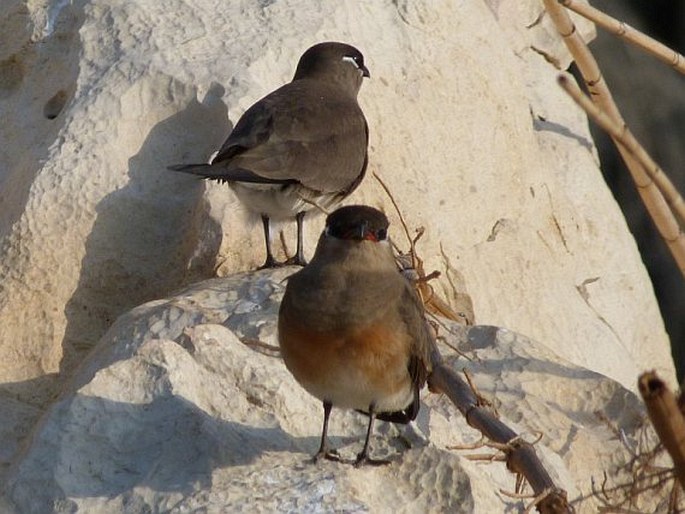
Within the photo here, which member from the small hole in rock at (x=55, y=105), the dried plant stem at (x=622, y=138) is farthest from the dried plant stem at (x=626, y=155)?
the small hole in rock at (x=55, y=105)

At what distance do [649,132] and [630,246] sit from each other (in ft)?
4.84

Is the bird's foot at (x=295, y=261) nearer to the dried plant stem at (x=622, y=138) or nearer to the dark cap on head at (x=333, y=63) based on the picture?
the dark cap on head at (x=333, y=63)

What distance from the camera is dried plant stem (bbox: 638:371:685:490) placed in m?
2.85

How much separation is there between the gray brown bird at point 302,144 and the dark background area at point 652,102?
2.92 m

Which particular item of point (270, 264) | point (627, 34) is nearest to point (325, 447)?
point (270, 264)

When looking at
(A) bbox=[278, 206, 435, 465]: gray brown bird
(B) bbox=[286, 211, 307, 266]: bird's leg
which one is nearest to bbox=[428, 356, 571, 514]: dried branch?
(A) bbox=[278, 206, 435, 465]: gray brown bird

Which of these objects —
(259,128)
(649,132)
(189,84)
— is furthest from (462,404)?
(649,132)

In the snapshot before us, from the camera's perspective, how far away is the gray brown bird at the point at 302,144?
5.99 meters

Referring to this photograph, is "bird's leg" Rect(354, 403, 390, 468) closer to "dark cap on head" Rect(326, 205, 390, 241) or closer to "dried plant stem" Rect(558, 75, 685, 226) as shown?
"dark cap on head" Rect(326, 205, 390, 241)

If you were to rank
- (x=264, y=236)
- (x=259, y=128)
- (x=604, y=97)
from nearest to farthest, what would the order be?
1. (x=604, y=97)
2. (x=259, y=128)
3. (x=264, y=236)

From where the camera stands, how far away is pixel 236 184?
6020 millimetres

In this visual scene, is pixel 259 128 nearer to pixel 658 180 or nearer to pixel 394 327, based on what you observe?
pixel 394 327

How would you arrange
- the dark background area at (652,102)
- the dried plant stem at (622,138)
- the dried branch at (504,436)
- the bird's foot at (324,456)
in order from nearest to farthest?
the dried plant stem at (622,138), the dried branch at (504,436), the bird's foot at (324,456), the dark background area at (652,102)

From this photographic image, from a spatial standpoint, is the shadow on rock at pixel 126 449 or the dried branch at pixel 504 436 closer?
the dried branch at pixel 504 436
